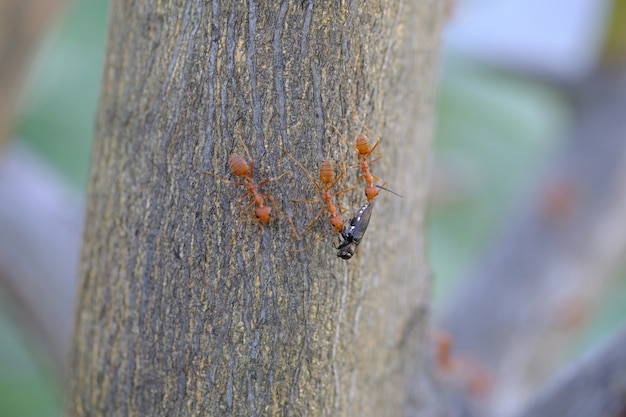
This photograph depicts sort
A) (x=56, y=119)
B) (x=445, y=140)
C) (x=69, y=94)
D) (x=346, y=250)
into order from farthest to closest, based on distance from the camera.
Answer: (x=445, y=140), (x=69, y=94), (x=56, y=119), (x=346, y=250)

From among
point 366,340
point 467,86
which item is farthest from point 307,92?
point 467,86

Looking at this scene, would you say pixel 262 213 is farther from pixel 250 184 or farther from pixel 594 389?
pixel 594 389

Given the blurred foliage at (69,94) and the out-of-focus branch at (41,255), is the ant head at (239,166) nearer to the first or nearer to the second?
the out-of-focus branch at (41,255)

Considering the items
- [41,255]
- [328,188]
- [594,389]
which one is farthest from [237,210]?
[41,255]

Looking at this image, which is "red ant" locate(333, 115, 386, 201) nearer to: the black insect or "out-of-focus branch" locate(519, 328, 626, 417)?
the black insect

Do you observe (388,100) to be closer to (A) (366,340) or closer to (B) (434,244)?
(A) (366,340)
